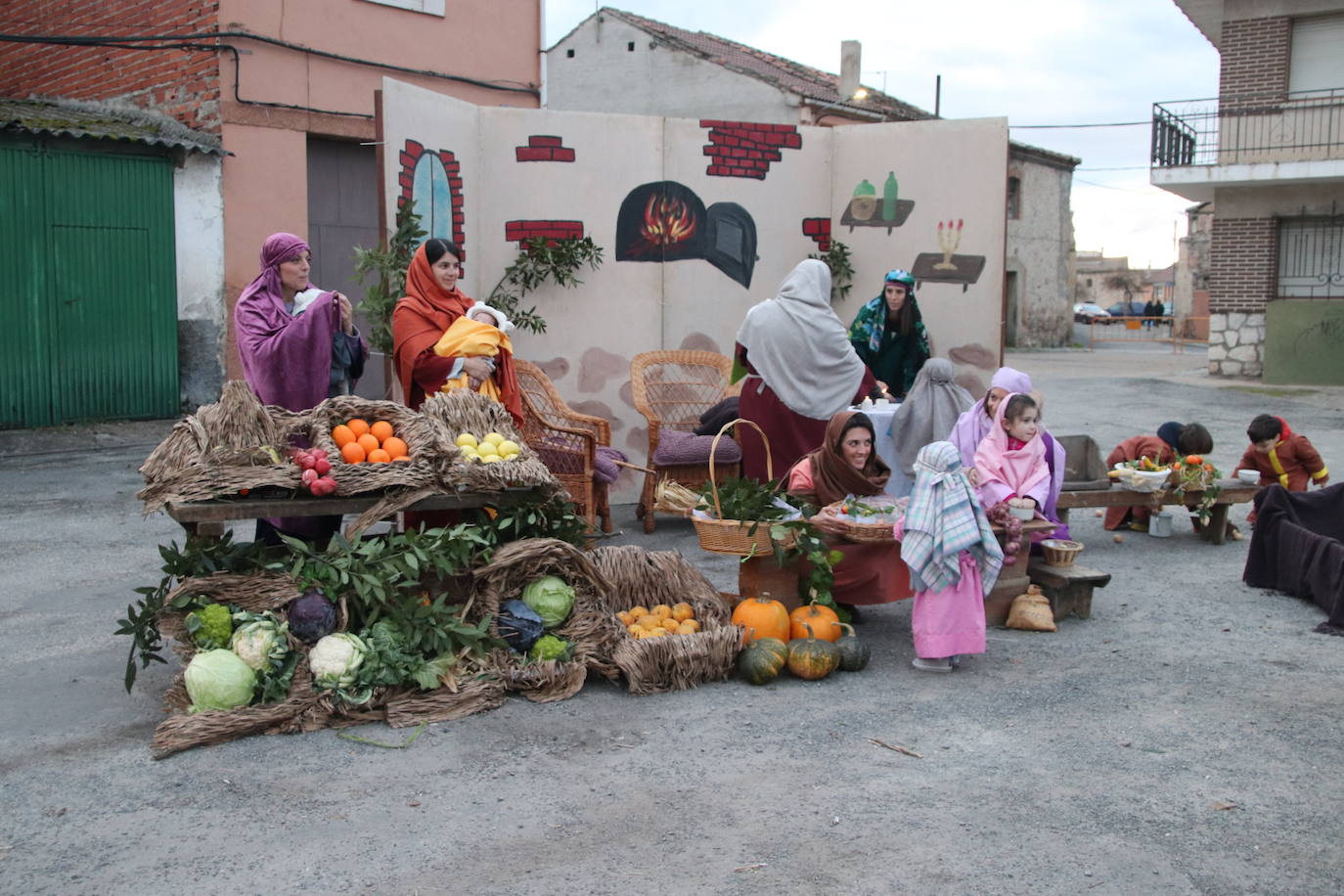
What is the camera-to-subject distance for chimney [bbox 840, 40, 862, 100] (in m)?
26.8

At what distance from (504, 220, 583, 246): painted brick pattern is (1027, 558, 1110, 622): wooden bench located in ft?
13.4

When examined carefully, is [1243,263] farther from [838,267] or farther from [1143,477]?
[1143,477]

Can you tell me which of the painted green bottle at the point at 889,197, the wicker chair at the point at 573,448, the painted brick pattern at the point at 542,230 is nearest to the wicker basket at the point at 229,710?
Result: the wicker chair at the point at 573,448

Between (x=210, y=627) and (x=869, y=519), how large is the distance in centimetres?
279

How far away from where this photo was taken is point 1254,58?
20.8 metres

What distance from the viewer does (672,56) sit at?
84.2 feet

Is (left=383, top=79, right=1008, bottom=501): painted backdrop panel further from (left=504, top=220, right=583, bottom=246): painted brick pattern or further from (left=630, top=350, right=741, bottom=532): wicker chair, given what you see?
Result: (left=630, top=350, right=741, bottom=532): wicker chair

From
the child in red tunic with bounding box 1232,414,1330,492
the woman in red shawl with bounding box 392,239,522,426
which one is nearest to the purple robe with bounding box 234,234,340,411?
the woman in red shawl with bounding box 392,239,522,426

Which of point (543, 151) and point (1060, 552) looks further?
point (543, 151)

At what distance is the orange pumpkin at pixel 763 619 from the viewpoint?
515 cm

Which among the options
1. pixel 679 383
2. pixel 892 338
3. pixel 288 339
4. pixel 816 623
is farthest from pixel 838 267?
pixel 288 339

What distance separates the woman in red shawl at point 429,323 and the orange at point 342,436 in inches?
48.4

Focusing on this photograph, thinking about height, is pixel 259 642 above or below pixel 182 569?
below

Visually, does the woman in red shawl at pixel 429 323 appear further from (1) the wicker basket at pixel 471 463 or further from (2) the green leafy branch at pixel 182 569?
(2) the green leafy branch at pixel 182 569
